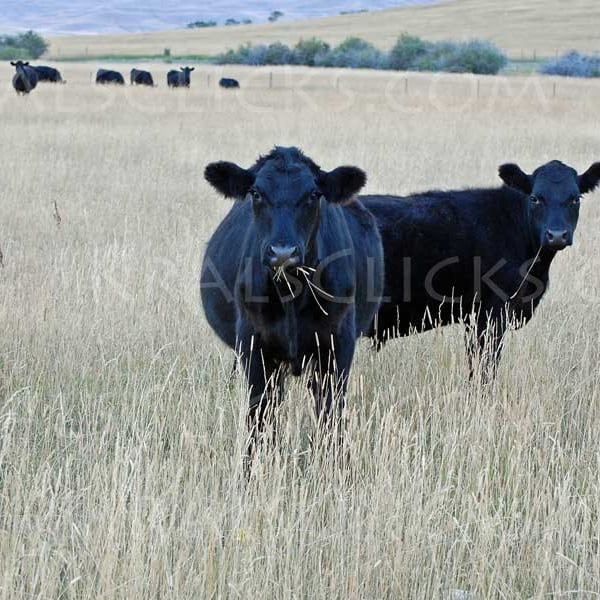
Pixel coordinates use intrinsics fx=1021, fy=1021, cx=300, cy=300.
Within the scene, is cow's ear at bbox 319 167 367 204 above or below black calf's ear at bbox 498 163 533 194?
above

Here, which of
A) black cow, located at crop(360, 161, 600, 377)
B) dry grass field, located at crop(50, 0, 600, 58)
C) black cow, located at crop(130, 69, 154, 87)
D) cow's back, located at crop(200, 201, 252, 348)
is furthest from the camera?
dry grass field, located at crop(50, 0, 600, 58)

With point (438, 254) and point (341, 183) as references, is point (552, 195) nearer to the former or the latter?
point (438, 254)

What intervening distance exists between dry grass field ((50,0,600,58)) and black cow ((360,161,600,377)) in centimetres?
7507

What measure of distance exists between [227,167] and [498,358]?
2.58 meters

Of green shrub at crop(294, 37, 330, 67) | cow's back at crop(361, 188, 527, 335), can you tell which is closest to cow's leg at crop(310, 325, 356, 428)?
cow's back at crop(361, 188, 527, 335)

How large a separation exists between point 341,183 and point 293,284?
0.61 meters

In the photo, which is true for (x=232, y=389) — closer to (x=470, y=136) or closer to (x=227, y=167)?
(x=227, y=167)

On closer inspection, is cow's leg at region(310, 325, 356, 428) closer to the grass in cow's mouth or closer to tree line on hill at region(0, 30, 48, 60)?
the grass in cow's mouth

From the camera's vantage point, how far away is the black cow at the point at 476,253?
6941 millimetres

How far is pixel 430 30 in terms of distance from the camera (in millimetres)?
102000

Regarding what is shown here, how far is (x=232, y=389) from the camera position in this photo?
614 cm

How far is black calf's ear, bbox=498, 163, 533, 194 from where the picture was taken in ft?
23.4

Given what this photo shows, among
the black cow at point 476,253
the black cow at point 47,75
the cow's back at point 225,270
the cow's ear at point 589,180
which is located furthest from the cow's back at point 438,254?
the black cow at point 47,75

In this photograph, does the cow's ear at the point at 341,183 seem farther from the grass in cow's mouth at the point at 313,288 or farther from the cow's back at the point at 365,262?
the cow's back at the point at 365,262
